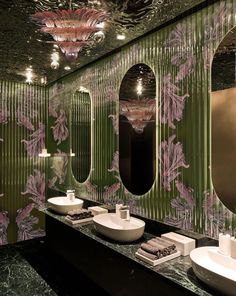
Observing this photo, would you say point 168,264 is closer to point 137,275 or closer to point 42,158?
point 137,275

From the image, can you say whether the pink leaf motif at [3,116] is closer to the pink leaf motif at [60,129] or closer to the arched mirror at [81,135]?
the pink leaf motif at [60,129]

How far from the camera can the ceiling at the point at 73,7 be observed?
2.06 m

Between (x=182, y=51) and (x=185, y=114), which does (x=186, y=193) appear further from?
(x=182, y=51)

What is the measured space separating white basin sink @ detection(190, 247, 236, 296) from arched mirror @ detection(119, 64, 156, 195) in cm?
89

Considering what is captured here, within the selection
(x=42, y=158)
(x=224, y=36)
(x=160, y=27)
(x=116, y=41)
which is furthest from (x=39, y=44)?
(x=42, y=158)

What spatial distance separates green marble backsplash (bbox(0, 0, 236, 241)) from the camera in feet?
6.68

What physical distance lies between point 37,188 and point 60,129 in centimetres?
120

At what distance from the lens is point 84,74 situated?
3717 mm

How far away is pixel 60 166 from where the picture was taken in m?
4.36

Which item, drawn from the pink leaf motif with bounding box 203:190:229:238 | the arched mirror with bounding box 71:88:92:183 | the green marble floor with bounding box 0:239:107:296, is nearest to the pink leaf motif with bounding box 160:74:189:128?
the pink leaf motif with bounding box 203:190:229:238

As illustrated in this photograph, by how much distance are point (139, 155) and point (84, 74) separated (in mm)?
1641

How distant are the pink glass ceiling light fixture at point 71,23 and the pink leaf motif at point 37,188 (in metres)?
3.03

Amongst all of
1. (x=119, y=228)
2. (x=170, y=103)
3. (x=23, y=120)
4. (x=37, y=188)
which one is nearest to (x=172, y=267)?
(x=119, y=228)

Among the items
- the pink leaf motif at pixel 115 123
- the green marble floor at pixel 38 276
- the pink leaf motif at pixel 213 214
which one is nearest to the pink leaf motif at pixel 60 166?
the green marble floor at pixel 38 276
